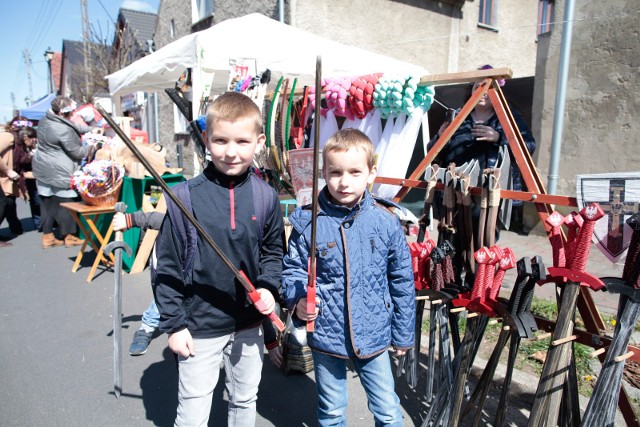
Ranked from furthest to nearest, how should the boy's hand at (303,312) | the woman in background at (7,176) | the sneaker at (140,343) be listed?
1. the woman in background at (7,176)
2. the sneaker at (140,343)
3. the boy's hand at (303,312)

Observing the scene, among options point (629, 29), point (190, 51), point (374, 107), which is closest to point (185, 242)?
point (374, 107)

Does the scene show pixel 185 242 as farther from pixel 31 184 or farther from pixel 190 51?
pixel 31 184

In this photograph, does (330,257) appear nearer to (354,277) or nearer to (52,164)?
(354,277)

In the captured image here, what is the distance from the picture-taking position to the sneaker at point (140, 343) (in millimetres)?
2971

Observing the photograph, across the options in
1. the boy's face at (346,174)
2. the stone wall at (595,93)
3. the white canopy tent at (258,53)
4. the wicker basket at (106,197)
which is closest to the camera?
the boy's face at (346,174)

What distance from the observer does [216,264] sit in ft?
5.57

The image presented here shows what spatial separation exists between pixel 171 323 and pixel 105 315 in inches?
102

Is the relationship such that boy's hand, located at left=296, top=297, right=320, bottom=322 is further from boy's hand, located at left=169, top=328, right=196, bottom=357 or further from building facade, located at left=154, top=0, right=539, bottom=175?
building facade, located at left=154, top=0, right=539, bottom=175

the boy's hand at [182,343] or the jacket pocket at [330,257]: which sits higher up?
the jacket pocket at [330,257]

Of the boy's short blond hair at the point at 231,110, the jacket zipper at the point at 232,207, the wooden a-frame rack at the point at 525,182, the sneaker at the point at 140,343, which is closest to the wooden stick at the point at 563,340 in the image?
the wooden a-frame rack at the point at 525,182

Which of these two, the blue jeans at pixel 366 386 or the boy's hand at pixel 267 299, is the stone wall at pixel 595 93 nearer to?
the blue jeans at pixel 366 386

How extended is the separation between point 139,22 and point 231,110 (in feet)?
72.5

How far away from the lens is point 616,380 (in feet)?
4.96

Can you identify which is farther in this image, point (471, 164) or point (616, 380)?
point (471, 164)
